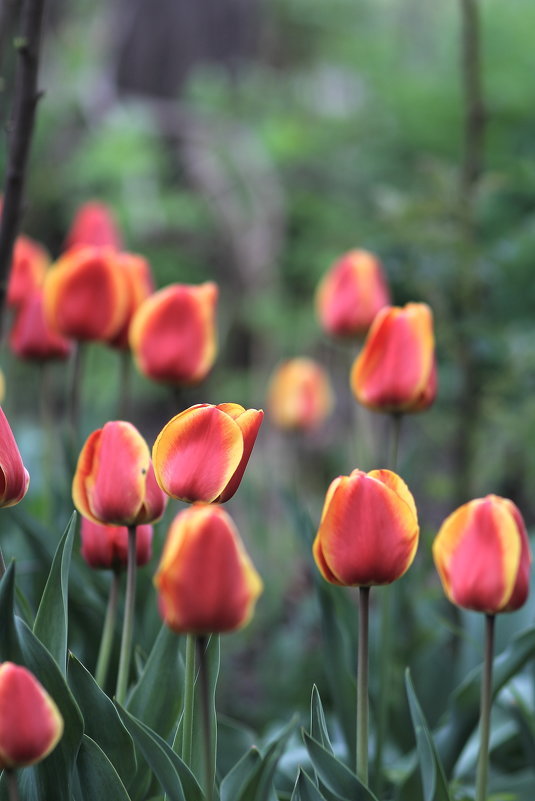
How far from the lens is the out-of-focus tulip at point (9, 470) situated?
806 millimetres

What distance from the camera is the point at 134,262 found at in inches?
59.3

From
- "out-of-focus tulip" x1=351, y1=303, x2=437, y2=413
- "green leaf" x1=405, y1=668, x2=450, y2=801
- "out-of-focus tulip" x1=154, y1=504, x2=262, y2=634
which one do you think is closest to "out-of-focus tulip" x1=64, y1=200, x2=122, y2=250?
"out-of-focus tulip" x1=351, y1=303, x2=437, y2=413

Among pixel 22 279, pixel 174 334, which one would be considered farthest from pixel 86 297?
pixel 22 279

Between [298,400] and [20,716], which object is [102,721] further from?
[298,400]

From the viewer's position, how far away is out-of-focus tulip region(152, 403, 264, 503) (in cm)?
79

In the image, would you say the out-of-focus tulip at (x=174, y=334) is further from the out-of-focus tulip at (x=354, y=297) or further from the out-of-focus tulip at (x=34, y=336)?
the out-of-focus tulip at (x=354, y=297)

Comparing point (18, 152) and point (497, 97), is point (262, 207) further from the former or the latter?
point (18, 152)

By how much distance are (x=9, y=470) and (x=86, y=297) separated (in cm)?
62

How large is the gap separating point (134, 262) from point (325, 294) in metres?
0.41

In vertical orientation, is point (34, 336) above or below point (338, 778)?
above

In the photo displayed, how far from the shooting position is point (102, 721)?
0.89 metres

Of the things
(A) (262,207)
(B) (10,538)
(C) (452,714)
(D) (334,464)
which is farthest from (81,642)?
(A) (262,207)

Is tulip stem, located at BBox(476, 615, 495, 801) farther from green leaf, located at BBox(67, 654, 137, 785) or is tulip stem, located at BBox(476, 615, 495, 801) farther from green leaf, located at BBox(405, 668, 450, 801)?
green leaf, located at BBox(67, 654, 137, 785)

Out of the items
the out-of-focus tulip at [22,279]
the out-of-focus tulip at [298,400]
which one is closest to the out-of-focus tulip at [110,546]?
the out-of-focus tulip at [22,279]
